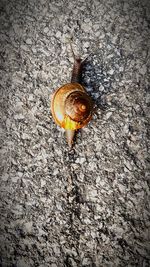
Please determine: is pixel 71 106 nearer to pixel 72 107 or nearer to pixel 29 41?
pixel 72 107

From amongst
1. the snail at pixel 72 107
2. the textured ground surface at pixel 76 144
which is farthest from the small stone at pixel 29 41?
the snail at pixel 72 107

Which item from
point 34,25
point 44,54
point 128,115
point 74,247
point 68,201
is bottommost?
point 74,247

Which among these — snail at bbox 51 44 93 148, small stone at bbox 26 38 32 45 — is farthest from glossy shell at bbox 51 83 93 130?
small stone at bbox 26 38 32 45

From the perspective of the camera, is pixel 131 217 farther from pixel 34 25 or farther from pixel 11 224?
pixel 34 25

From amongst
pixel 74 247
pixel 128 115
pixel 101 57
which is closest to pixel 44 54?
pixel 101 57

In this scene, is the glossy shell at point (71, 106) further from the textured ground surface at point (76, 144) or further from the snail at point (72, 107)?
the textured ground surface at point (76, 144)

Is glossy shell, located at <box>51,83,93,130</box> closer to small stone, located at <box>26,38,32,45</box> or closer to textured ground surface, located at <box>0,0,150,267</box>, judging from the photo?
textured ground surface, located at <box>0,0,150,267</box>
